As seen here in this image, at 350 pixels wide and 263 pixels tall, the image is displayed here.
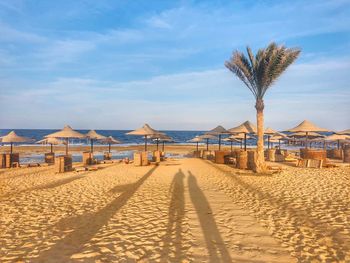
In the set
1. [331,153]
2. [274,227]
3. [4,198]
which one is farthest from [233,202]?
[331,153]

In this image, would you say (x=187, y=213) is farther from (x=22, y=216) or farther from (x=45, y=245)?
(x=22, y=216)

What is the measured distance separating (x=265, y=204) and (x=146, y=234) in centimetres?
391

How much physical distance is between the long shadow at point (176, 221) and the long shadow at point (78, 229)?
4.70 feet

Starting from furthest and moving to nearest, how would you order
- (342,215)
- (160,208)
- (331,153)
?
(331,153) < (160,208) < (342,215)

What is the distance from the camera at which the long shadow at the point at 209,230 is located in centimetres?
473

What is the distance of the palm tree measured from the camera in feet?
47.8

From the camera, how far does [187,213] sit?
7.33m

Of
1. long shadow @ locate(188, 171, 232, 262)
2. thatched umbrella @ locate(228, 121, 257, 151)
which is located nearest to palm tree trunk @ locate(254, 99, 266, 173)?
thatched umbrella @ locate(228, 121, 257, 151)

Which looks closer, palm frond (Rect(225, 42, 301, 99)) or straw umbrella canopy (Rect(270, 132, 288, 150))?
palm frond (Rect(225, 42, 301, 99))

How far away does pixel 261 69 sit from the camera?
14875 millimetres

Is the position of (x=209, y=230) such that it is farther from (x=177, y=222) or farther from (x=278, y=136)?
(x=278, y=136)

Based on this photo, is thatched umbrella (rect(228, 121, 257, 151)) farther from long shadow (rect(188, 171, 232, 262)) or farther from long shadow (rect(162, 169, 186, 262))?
long shadow (rect(188, 171, 232, 262))

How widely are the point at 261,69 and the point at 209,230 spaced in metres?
10.9

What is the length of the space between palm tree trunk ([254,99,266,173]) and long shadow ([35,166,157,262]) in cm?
778
